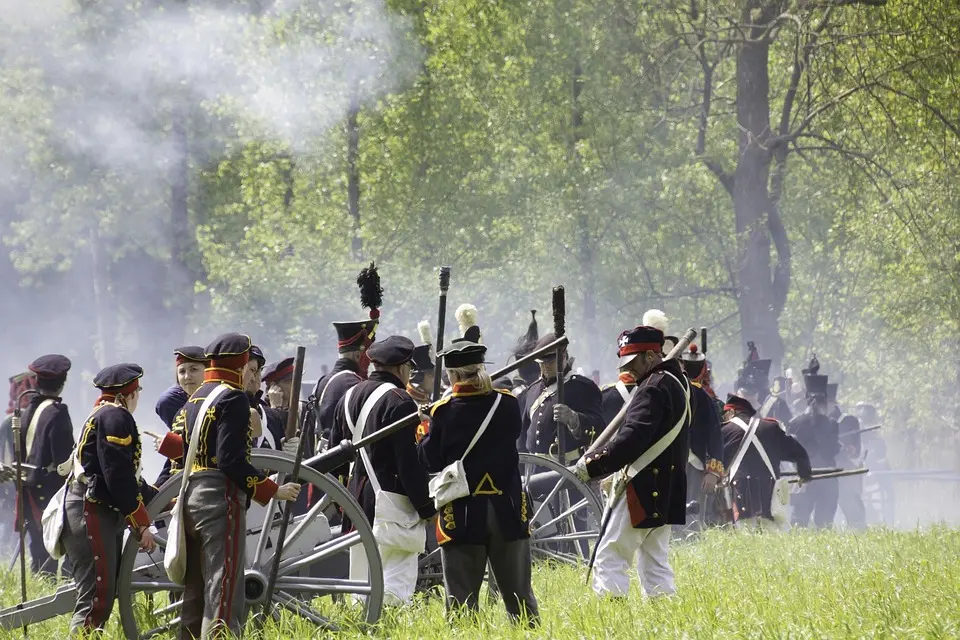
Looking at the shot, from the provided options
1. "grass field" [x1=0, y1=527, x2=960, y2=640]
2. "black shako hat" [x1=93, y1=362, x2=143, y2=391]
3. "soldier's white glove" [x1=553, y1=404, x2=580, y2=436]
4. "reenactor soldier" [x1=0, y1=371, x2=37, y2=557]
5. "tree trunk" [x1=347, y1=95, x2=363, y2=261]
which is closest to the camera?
"grass field" [x1=0, y1=527, x2=960, y2=640]

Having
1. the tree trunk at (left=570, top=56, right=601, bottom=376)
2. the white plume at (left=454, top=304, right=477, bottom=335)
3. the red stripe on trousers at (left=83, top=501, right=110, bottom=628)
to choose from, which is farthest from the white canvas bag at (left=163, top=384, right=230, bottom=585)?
the tree trunk at (left=570, top=56, right=601, bottom=376)

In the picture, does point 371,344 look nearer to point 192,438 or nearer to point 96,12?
point 192,438

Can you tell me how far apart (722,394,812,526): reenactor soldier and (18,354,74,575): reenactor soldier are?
541 cm

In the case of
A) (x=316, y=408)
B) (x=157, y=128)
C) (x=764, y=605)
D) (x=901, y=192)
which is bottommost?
(x=764, y=605)

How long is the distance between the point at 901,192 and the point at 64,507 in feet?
45.3

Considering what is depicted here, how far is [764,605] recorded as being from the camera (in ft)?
19.2

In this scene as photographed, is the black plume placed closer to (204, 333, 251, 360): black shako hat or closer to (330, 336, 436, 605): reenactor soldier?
(330, 336, 436, 605): reenactor soldier

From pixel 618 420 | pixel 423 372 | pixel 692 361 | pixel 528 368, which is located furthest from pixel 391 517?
pixel 528 368

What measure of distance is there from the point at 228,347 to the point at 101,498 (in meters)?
1.02

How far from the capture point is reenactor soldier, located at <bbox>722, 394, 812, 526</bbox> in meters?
11.4

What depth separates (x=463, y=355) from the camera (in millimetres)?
5906

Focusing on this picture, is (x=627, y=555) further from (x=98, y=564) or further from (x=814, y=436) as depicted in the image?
(x=814, y=436)

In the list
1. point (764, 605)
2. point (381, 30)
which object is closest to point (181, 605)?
point (764, 605)

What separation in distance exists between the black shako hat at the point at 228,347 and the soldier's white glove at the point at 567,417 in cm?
301
